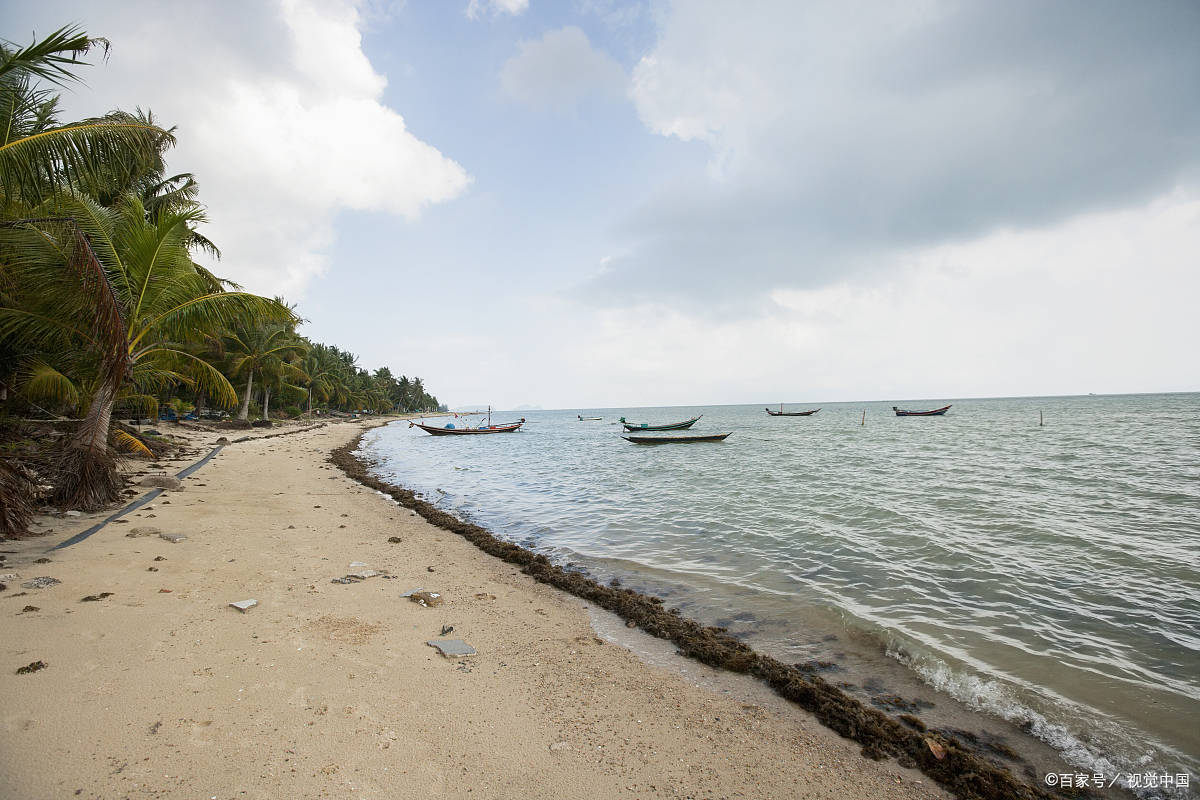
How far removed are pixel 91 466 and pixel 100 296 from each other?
11.4ft

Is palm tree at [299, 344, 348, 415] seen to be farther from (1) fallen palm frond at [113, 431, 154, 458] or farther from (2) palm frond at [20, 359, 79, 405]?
(2) palm frond at [20, 359, 79, 405]

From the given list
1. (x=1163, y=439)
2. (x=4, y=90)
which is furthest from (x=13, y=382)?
(x=1163, y=439)

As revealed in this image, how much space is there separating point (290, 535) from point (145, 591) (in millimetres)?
3113

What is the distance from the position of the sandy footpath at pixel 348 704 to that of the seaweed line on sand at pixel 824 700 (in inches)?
6.8

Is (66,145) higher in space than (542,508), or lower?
higher

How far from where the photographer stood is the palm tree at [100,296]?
7.30 m

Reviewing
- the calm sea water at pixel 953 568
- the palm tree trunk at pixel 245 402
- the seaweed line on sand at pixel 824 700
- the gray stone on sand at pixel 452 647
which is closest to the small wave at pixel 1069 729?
the calm sea water at pixel 953 568

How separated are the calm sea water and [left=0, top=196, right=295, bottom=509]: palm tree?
6.77 metres

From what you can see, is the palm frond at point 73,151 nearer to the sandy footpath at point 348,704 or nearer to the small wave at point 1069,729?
the sandy footpath at point 348,704

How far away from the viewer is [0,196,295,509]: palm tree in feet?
23.9

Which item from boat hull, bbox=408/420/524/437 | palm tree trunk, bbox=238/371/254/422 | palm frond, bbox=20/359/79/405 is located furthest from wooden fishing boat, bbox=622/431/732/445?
palm tree trunk, bbox=238/371/254/422

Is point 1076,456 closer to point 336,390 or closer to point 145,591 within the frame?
point 145,591

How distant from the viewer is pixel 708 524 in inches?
425

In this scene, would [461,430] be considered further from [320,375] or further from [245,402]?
[320,375]
